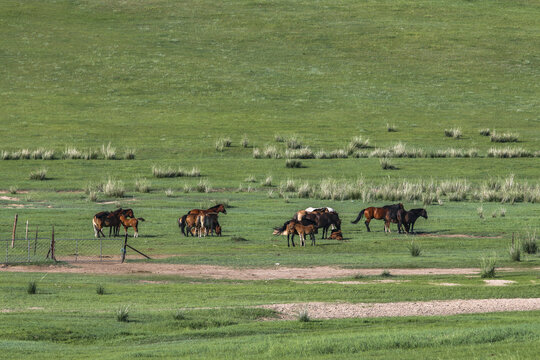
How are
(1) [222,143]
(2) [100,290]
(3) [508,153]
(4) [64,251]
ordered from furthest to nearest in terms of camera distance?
(1) [222,143], (3) [508,153], (4) [64,251], (2) [100,290]

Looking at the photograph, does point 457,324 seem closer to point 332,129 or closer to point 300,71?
point 332,129

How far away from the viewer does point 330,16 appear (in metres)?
102

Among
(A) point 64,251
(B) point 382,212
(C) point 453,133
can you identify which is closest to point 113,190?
(A) point 64,251

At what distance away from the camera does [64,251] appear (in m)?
30.4

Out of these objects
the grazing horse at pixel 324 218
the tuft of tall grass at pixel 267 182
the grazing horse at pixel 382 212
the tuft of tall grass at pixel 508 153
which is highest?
the tuft of tall grass at pixel 508 153

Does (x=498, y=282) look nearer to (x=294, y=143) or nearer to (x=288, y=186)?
(x=288, y=186)

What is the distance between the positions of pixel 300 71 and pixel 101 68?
17.3m

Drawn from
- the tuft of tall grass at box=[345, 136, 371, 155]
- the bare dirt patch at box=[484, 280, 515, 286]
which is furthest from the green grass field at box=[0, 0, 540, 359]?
the tuft of tall grass at box=[345, 136, 371, 155]

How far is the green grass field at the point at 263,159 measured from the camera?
17.4 m

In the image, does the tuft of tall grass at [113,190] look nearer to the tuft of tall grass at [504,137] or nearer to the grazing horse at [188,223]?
the grazing horse at [188,223]

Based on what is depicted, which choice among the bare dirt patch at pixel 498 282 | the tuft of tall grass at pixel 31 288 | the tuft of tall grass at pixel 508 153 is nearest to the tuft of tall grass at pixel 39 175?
the tuft of tall grass at pixel 508 153

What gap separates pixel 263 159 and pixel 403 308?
38778 millimetres

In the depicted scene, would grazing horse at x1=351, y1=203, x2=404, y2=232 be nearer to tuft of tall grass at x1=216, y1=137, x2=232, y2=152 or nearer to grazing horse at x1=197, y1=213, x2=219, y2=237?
grazing horse at x1=197, y1=213, x2=219, y2=237

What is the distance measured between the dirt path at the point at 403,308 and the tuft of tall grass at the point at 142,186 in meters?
26.6
